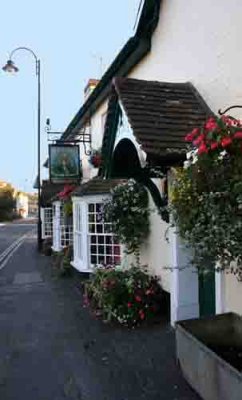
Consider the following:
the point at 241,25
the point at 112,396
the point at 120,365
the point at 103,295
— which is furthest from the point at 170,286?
the point at 241,25

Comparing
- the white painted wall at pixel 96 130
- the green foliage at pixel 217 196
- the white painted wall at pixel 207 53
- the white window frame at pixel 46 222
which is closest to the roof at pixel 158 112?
the white painted wall at pixel 207 53

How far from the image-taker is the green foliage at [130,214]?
890 centimetres

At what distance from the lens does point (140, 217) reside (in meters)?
8.88

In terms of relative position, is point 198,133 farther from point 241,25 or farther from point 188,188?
point 241,25

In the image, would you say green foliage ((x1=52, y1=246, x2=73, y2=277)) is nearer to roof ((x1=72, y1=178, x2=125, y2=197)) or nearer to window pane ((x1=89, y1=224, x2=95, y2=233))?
window pane ((x1=89, y1=224, x2=95, y2=233))

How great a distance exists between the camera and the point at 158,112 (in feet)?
22.1

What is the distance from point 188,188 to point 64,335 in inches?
161

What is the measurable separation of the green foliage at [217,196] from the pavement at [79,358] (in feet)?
5.61

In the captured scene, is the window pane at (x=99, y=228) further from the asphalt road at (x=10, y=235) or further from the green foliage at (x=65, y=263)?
the asphalt road at (x=10, y=235)

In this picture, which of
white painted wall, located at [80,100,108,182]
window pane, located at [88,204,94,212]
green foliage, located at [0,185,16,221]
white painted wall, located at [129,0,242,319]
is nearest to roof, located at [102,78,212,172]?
white painted wall, located at [129,0,242,319]

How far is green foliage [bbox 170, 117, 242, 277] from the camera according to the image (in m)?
3.96

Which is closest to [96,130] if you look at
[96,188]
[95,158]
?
[95,158]

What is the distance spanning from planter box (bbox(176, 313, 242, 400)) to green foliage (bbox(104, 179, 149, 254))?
3836mm

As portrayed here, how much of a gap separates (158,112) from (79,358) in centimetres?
370
